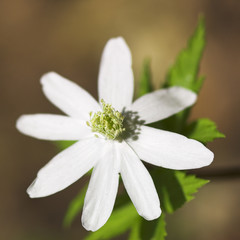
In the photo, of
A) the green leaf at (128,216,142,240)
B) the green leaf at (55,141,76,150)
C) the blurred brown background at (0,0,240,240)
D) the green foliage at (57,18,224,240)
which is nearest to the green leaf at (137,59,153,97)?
the green foliage at (57,18,224,240)

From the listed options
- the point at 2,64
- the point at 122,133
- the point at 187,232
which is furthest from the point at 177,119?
the point at 2,64

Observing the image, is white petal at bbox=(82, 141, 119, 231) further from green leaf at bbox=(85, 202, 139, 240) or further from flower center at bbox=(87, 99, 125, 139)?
green leaf at bbox=(85, 202, 139, 240)

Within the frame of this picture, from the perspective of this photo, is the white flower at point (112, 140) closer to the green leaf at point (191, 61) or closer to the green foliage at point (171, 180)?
the green foliage at point (171, 180)

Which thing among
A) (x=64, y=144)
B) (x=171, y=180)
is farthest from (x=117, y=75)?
(x=171, y=180)

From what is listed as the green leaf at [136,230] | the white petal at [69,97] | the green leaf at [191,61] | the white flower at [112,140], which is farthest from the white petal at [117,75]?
the green leaf at [136,230]

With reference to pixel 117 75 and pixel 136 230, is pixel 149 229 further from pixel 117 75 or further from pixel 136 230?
pixel 117 75

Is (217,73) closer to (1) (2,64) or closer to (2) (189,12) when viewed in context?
(2) (189,12)
